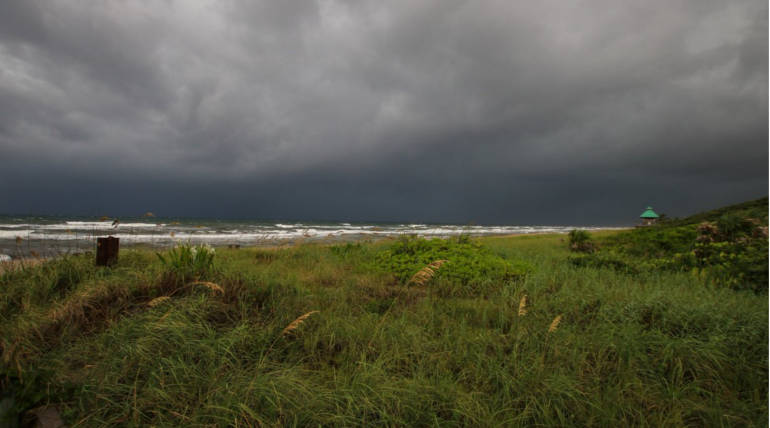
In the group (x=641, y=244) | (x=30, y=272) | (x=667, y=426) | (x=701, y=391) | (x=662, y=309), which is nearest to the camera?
(x=667, y=426)

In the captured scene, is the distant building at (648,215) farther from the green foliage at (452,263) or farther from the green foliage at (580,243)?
the green foliage at (452,263)

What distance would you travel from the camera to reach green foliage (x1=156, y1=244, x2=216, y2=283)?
14.4ft

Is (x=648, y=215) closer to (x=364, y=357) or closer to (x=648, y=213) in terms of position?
(x=648, y=213)

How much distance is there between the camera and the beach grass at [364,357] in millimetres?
2240

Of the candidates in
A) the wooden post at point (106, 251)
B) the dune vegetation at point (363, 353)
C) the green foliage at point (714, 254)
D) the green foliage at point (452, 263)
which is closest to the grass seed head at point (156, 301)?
the dune vegetation at point (363, 353)

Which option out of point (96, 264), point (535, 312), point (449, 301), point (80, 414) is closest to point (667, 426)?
point (535, 312)

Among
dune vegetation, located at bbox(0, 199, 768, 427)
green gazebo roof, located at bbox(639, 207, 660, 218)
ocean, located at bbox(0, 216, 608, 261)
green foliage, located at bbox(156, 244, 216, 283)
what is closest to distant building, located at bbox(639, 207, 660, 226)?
green gazebo roof, located at bbox(639, 207, 660, 218)

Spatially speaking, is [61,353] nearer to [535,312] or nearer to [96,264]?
[96,264]

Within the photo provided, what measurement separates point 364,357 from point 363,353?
93mm

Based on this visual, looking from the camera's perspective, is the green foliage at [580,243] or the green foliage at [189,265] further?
the green foliage at [580,243]

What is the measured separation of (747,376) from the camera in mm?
2805

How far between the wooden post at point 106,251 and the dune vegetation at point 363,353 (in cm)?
28

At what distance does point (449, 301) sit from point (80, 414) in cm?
393

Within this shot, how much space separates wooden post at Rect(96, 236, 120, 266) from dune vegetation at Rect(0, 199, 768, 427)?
28cm
